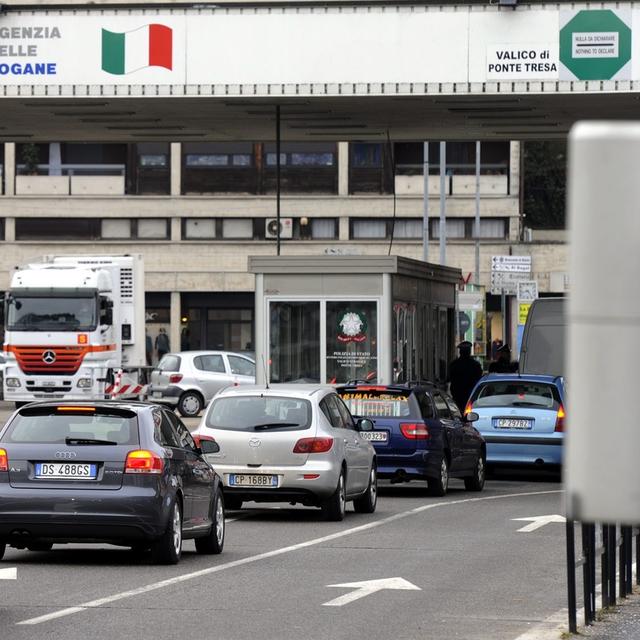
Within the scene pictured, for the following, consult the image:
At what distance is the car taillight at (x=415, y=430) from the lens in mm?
22781

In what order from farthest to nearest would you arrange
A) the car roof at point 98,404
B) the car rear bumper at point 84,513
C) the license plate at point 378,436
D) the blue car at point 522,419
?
the blue car at point 522,419, the license plate at point 378,436, the car roof at point 98,404, the car rear bumper at point 84,513

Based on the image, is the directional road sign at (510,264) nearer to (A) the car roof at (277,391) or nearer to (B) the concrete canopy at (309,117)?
(B) the concrete canopy at (309,117)

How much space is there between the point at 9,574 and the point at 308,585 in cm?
231

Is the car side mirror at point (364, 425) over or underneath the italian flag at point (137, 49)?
underneath

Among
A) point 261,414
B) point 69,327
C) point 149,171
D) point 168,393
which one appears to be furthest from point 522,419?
point 149,171

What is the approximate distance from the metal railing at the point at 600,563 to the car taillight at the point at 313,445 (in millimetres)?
6700

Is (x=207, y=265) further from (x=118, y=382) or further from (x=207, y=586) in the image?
(x=207, y=586)

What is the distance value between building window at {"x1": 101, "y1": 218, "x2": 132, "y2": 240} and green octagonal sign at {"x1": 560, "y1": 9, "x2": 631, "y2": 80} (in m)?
45.7

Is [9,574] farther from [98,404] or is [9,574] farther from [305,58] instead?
[305,58]

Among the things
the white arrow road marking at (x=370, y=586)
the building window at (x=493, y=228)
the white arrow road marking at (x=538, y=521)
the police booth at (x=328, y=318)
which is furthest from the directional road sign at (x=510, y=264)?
the white arrow road marking at (x=370, y=586)

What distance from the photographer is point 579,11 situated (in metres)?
26.5

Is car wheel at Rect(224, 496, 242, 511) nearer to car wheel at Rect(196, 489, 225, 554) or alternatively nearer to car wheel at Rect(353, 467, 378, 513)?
car wheel at Rect(353, 467, 378, 513)

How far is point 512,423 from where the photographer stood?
2655cm

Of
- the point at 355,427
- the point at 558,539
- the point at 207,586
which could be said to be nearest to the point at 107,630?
the point at 207,586
